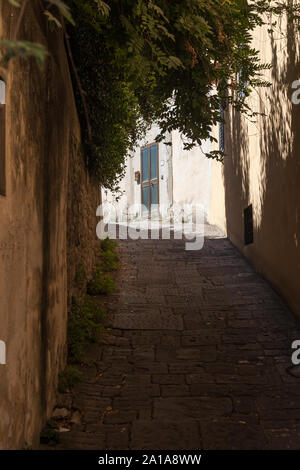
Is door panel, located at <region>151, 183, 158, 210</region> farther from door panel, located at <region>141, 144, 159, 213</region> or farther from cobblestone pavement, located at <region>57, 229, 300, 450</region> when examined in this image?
cobblestone pavement, located at <region>57, 229, 300, 450</region>

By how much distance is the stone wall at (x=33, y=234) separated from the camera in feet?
8.53

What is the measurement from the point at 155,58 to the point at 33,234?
2.20m

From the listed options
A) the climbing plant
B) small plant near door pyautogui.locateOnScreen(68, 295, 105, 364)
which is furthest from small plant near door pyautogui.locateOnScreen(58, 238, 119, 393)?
the climbing plant

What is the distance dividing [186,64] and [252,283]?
3.75 meters

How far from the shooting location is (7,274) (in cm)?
256

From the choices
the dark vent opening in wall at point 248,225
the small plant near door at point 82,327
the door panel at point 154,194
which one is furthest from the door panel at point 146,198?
the small plant near door at point 82,327

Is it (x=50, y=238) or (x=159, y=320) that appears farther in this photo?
(x=159, y=320)

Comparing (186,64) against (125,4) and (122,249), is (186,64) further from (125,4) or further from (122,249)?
(122,249)

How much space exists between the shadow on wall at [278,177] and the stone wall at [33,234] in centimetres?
268

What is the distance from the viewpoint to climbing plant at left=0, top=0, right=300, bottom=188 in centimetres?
400

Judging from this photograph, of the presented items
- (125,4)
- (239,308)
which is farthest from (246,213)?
(125,4)

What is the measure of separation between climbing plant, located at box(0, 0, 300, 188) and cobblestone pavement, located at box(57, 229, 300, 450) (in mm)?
1994

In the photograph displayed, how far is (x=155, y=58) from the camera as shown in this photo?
4.51 m

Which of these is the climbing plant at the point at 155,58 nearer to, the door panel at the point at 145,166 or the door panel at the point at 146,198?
the door panel at the point at 146,198
